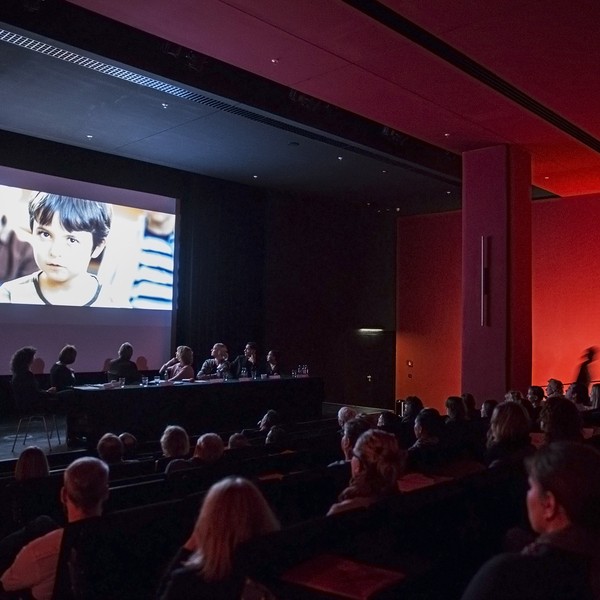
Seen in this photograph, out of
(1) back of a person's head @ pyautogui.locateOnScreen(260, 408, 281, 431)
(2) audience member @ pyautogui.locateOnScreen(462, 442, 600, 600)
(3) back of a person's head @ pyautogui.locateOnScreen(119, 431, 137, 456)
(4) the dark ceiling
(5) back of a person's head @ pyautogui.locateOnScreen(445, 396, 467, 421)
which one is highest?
(4) the dark ceiling

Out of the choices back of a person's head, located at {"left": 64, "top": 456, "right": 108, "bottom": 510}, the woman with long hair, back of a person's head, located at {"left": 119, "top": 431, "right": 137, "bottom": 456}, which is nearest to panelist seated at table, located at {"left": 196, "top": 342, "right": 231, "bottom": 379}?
back of a person's head, located at {"left": 119, "top": 431, "right": 137, "bottom": 456}

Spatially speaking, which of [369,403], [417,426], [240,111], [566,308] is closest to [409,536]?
[417,426]

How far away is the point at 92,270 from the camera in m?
9.39

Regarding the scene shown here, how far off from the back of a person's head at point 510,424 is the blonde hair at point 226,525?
226 centimetres

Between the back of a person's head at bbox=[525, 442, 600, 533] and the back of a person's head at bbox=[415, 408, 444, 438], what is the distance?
2.91 meters

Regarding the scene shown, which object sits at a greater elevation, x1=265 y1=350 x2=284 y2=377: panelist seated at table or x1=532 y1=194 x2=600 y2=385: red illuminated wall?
x1=532 y1=194 x2=600 y2=385: red illuminated wall

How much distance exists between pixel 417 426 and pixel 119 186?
7143 millimetres

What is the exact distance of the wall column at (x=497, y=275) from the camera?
7461 mm

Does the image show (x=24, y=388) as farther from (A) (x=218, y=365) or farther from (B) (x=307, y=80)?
(B) (x=307, y=80)

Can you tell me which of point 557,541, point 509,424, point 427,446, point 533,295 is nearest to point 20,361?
point 427,446

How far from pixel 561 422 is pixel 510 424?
1.14ft

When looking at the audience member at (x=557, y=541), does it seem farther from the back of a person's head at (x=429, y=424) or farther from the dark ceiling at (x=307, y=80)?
the dark ceiling at (x=307, y=80)

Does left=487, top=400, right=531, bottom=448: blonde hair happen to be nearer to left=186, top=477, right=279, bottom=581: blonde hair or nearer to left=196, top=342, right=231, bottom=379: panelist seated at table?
left=186, top=477, right=279, bottom=581: blonde hair

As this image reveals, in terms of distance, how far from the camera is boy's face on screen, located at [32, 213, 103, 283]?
8812 mm
